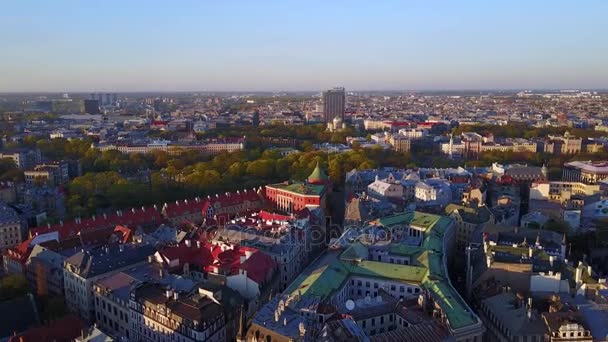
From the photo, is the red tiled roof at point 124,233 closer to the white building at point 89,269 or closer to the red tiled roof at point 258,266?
the white building at point 89,269

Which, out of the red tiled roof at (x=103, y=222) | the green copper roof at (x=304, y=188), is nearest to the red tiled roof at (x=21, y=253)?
the red tiled roof at (x=103, y=222)

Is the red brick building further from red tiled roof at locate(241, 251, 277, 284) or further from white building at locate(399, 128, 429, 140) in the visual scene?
white building at locate(399, 128, 429, 140)

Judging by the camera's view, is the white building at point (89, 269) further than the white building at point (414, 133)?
No

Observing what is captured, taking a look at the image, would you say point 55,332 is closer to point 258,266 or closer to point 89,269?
point 89,269

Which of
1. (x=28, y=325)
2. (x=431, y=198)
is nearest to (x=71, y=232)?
(x=28, y=325)

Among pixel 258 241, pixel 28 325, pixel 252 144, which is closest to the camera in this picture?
pixel 28 325

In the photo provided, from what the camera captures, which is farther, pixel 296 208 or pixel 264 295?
pixel 296 208

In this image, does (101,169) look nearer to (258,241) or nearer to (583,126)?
(258,241)

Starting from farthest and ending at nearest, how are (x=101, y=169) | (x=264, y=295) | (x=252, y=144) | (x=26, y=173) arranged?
(x=252, y=144) < (x=101, y=169) < (x=26, y=173) < (x=264, y=295)
